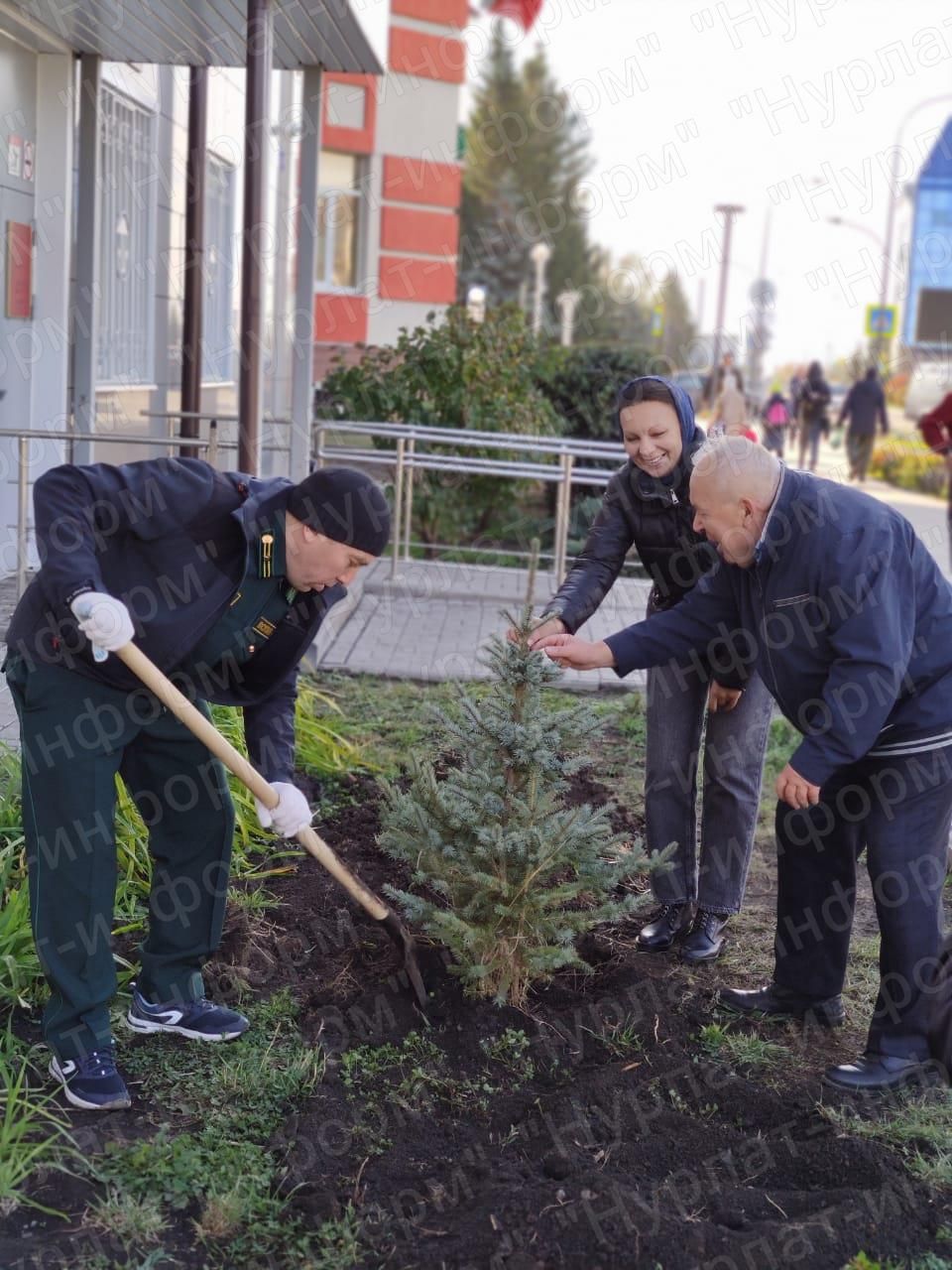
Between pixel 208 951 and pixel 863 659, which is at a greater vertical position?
pixel 863 659

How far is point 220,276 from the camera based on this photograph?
43.9 ft

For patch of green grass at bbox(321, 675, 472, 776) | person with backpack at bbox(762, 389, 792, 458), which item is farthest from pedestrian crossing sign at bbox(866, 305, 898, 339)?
patch of green grass at bbox(321, 675, 472, 776)

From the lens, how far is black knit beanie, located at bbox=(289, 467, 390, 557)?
304 cm

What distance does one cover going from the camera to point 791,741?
6879 mm

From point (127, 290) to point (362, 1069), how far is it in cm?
774

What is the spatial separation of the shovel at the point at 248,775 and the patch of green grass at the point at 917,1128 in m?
1.16

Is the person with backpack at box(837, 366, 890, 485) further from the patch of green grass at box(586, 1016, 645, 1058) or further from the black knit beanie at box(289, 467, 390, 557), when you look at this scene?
the black knit beanie at box(289, 467, 390, 557)

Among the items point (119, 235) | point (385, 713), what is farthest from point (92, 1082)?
point (119, 235)

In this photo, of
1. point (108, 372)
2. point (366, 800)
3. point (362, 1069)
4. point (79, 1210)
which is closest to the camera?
point (79, 1210)

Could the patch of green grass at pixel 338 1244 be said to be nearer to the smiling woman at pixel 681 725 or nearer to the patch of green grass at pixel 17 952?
the patch of green grass at pixel 17 952

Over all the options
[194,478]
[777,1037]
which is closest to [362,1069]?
[777,1037]

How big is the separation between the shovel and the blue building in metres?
29.1

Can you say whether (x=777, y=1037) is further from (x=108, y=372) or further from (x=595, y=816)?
(x=108, y=372)

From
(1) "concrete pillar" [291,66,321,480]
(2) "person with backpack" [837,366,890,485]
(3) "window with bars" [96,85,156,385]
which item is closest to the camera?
(1) "concrete pillar" [291,66,321,480]
